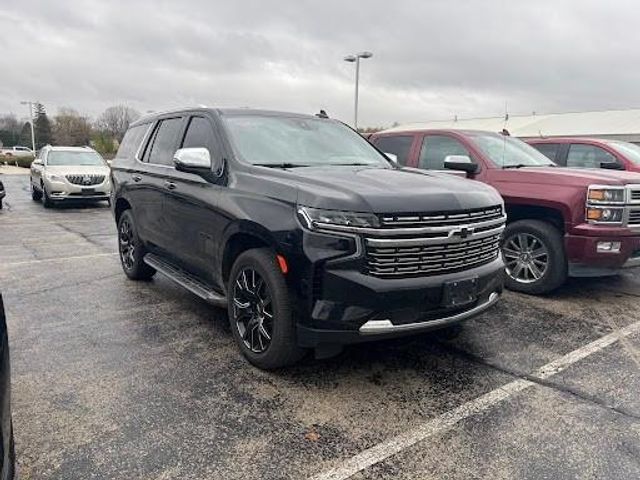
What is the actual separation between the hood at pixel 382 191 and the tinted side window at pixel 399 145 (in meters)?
3.14

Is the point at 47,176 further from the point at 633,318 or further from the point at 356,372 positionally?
the point at 633,318

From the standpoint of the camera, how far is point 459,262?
3459mm

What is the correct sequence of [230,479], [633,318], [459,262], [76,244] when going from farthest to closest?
[76,244] → [633,318] → [459,262] → [230,479]

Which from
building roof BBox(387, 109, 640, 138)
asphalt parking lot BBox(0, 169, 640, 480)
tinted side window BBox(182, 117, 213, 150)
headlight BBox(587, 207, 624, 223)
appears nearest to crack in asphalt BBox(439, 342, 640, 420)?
asphalt parking lot BBox(0, 169, 640, 480)

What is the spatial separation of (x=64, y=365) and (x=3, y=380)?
81.5 inches

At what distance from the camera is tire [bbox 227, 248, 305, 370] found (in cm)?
331

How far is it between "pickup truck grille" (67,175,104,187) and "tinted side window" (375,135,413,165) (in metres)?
9.42

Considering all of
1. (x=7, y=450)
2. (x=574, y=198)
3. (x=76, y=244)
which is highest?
(x=574, y=198)

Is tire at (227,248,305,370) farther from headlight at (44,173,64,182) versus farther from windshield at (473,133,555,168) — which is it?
headlight at (44,173,64,182)

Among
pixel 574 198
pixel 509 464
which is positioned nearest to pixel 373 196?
pixel 509 464

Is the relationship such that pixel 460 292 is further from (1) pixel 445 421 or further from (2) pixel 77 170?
(2) pixel 77 170

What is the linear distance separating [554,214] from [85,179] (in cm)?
1206

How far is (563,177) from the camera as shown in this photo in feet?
17.5

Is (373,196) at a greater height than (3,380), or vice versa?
(373,196)
